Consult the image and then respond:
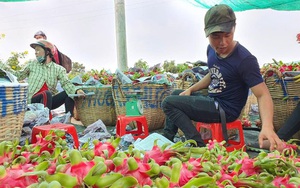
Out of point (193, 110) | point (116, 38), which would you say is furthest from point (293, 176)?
point (116, 38)

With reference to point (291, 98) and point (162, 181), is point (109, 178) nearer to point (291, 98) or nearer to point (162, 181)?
point (162, 181)

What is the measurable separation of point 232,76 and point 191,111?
34 centimetres

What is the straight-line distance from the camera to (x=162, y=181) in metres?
0.39

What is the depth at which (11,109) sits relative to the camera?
4.98ft

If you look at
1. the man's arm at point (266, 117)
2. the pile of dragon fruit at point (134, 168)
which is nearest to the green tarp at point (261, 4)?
the man's arm at point (266, 117)

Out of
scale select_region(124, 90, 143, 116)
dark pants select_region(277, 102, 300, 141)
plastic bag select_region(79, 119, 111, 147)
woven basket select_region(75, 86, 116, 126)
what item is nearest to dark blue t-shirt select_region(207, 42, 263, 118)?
dark pants select_region(277, 102, 300, 141)

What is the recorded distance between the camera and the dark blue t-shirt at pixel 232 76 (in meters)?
1.79

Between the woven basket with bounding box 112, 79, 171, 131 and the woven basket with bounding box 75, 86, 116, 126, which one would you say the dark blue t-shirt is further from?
the woven basket with bounding box 75, 86, 116, 126

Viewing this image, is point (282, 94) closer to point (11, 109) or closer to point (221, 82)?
point (221, 82)

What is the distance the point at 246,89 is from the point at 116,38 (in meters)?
2.86

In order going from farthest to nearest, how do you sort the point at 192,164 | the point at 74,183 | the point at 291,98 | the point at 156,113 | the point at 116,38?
the point at 116,38, the point at 156,113, the point at 291,98, the point at 192,164, the point at 74,183

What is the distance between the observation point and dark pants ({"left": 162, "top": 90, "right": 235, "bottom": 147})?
1.94 m

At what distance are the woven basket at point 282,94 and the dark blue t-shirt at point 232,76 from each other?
601 millimetres

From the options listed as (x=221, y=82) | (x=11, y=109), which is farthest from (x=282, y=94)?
(x=11, y=109)
